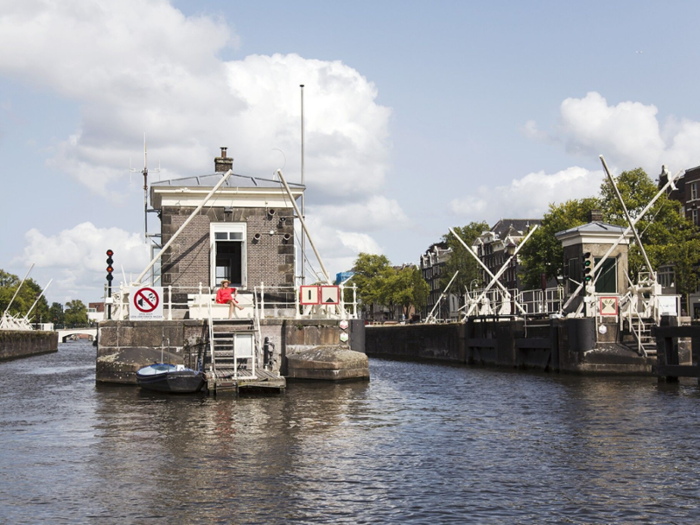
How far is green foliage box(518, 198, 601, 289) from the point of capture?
2835 inches

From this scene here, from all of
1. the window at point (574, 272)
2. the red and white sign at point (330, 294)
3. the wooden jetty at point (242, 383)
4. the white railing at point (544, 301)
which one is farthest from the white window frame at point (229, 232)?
the window at point (574, 272)

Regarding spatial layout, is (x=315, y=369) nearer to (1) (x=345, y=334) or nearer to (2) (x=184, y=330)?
(1) (x=345, y=334)

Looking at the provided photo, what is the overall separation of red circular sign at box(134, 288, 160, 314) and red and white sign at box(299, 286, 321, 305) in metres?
5.51

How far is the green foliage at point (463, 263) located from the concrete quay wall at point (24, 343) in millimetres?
50098

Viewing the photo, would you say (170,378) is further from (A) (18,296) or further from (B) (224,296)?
(A) (18,296)

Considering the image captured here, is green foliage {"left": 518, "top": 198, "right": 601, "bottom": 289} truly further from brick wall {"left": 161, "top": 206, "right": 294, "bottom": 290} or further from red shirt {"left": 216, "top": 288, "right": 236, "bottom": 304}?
red shirt {"left": 216, "top": 288, "right": 236, "bottom": 304}

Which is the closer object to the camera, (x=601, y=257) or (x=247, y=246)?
(x=247, y=246)

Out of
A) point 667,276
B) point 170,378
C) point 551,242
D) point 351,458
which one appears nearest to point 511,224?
point 667,276

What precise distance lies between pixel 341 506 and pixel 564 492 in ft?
12.5

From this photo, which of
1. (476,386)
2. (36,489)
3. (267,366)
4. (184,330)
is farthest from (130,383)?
(36,489)

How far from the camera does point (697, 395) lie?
1080 inches

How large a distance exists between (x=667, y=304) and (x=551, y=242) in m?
36.1

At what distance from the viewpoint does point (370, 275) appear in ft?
456

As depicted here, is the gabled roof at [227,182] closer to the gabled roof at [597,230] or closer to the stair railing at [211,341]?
the stair railing at [211,341]
